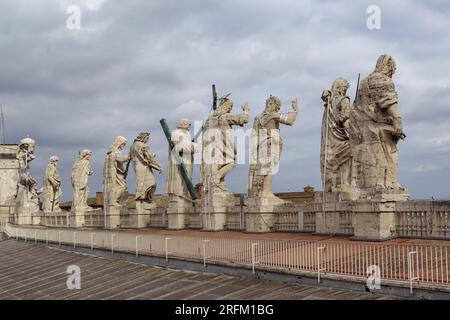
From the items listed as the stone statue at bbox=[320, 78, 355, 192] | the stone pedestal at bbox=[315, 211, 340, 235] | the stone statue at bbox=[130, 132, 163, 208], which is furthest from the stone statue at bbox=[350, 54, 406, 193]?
the stone statue at bbox=[130, 132, 163, 208]

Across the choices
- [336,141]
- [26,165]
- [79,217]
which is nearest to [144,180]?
[79,217]

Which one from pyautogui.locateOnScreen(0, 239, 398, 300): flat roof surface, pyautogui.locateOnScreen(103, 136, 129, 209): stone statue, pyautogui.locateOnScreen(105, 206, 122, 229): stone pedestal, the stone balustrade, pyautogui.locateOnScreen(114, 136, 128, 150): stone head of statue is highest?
pyautogui.locateOnScreen(114, 136, 128, 150): stone head of statue

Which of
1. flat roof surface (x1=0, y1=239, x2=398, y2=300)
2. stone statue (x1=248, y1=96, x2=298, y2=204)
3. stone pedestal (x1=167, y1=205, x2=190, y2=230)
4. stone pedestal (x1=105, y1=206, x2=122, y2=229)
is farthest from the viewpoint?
stone pedestal (x1=105, y1=206, x2=122, y2=229)

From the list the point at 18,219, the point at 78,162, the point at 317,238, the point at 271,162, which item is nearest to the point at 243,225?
the point at 271,162

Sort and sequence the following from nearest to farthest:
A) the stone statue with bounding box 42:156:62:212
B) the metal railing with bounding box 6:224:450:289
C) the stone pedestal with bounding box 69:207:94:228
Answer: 1. the metal railing with bounding box 6:224:450:289
2. the stone pedestal with bounding box 69:207:94:228
3. the stone statue with bounding box 42:156:62:212

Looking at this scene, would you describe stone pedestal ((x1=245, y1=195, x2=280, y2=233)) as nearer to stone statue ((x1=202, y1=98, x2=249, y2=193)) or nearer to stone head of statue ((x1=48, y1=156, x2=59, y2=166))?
stone statue ((x1=202, y1=98, x2=249, y2=193))

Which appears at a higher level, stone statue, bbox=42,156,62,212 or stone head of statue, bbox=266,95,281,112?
stone head of statue, bbox=266,95,281,112

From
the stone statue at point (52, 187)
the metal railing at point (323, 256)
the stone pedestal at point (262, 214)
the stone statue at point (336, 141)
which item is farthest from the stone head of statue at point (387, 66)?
the stone statue at point (52, 187)

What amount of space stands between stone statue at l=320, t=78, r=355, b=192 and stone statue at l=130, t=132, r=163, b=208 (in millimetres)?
10904

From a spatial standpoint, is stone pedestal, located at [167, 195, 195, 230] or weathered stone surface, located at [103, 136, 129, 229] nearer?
stone pedestal, located at [167, 195, 195, 230]

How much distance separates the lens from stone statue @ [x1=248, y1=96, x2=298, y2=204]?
19.4m

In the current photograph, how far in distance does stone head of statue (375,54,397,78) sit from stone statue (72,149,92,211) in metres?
22.3

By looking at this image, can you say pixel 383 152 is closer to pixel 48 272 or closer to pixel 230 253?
pixel 230 253

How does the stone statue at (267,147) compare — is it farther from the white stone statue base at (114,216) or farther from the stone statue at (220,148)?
the white stone statue base at (114,216)
